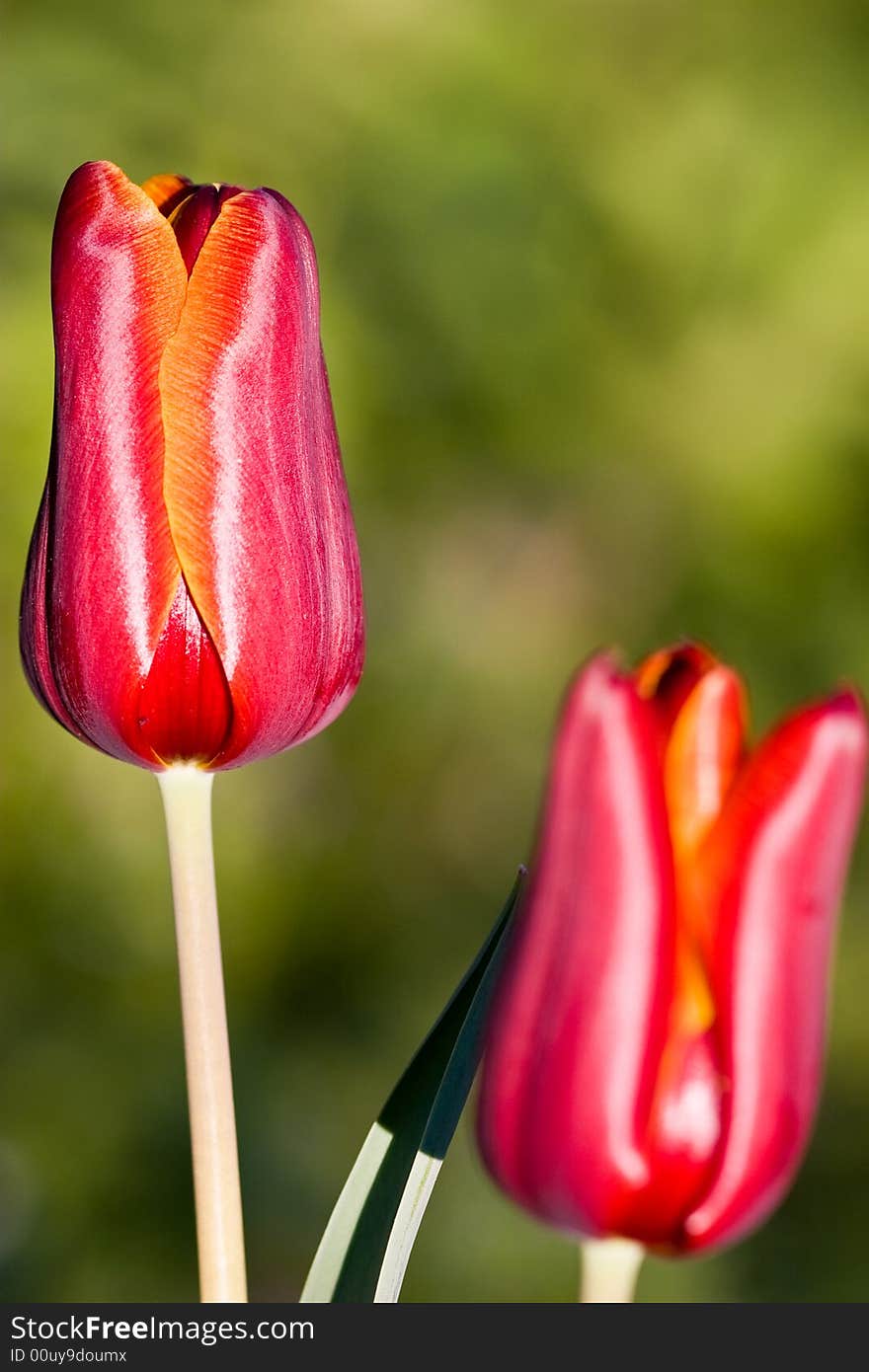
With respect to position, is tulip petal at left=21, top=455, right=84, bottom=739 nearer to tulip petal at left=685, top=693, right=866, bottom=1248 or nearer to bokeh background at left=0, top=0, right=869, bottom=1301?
tulip petal at left=685, top=693, right=866, bottom=1248

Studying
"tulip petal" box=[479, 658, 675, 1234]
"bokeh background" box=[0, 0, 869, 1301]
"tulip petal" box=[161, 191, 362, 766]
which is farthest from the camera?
"bokeh background" box=[0, 0, 869, 1301]

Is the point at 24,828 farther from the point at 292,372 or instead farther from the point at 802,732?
the point at 802,732

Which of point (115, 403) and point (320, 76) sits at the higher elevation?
point (320, 76)

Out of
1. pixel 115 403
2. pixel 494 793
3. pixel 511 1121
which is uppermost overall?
pixel 494 793

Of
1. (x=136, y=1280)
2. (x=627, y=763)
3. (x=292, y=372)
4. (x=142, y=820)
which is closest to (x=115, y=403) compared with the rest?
(x=292, y=372)

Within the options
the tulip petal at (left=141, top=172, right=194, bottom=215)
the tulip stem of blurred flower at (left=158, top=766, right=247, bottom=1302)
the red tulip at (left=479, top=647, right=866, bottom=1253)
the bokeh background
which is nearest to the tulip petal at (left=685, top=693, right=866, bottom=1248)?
the red tulip at (left=479, top=647, right=866, bottom=1253)
